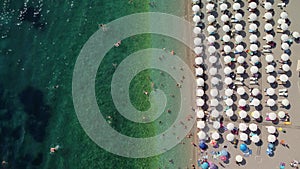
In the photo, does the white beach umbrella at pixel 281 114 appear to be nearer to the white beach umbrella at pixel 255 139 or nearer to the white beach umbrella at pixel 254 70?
the white beach umbrella at pixel 255 139

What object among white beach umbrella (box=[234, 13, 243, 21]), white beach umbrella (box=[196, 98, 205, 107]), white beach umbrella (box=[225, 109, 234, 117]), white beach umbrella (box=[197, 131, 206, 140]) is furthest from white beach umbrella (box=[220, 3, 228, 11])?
white beach umbrella (box=[197, 131, 206, 140])

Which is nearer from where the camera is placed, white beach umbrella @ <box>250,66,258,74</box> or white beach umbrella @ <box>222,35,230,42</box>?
white beach umbrella @ <box>250,66,258,74</box>

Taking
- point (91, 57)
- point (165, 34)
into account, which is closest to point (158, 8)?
point (165, 34)

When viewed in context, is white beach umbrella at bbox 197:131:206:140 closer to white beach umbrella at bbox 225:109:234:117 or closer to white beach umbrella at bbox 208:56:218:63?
white beach umbrella at bbox 225:109:234:117

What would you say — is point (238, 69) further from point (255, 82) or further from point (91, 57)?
point (91, 57)

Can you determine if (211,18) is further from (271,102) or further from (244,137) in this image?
(244,137)

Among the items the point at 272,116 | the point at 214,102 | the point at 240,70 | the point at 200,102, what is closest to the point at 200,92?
the point at 200,102
